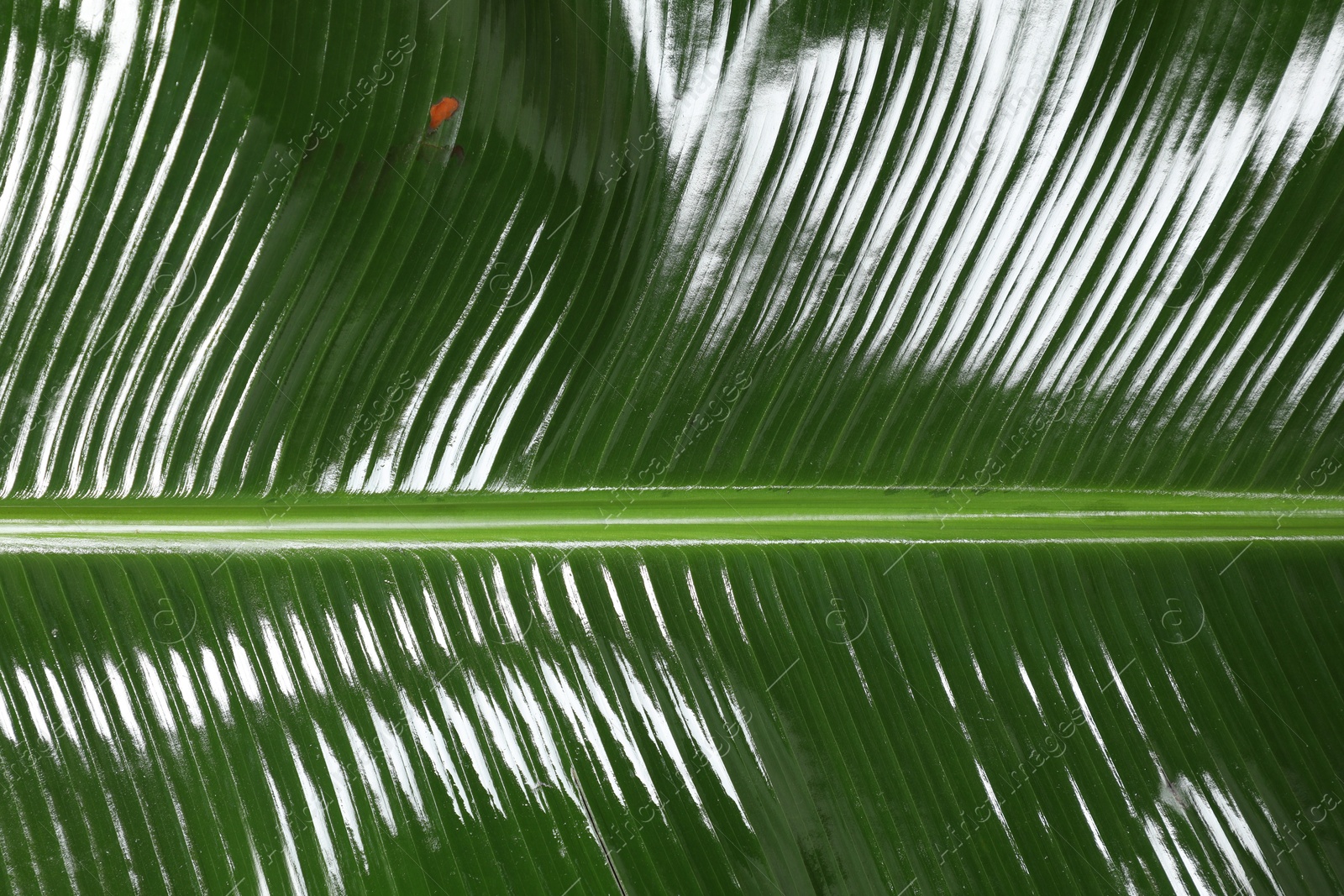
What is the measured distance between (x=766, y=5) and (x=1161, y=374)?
3.10 feet

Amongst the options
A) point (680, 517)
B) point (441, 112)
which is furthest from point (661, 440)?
point (441, 112)

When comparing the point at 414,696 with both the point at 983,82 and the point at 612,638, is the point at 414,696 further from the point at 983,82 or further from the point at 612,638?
the point at 983,82

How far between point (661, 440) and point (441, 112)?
2.06ft

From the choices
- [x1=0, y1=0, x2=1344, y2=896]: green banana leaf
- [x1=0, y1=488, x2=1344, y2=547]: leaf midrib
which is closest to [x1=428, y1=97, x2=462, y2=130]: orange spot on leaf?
[x1=0, y1=0, x2=1344, y2=896]: green banana leaf

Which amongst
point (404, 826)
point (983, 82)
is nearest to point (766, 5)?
point (983, 82)

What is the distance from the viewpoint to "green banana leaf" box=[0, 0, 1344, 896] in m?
1.34

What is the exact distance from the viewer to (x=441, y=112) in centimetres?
137

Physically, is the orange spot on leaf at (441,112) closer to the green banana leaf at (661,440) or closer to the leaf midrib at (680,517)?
the green banana leaf at (661,440)

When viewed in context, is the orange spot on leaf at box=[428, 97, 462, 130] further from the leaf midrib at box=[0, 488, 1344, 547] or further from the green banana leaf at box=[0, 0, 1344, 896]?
the leaf midrib at box=[0, 488, 1344, 547]

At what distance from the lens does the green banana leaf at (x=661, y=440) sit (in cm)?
134

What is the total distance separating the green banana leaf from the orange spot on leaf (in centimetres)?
1

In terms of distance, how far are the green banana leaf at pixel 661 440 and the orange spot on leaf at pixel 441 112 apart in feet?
0.03

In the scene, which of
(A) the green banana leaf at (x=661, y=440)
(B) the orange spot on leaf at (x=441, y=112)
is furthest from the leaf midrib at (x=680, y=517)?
(B) the orange spot on leaf at (x=441, y=112)

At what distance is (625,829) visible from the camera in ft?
4.62
